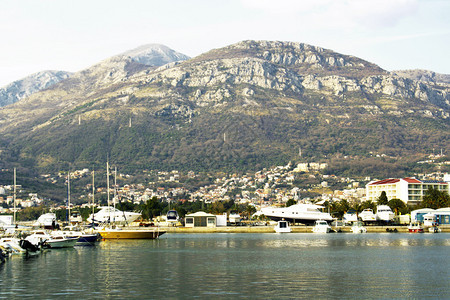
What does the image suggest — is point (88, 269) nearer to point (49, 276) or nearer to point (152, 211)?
point (49, 276)

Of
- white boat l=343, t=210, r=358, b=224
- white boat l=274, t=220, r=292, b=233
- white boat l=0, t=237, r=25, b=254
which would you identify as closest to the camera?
white boat l=0, t=237, r=25, b=254

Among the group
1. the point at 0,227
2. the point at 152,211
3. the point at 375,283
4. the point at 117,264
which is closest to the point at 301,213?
the point at 152,211

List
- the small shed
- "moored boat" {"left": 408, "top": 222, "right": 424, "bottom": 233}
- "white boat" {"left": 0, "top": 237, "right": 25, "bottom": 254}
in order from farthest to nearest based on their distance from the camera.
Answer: the small shed, "moored boat" {"left": 408, "top": 222, "right": 424, "bottom": 233}, "white boat" {"left": 0, "top": 237, "right": 25, "bottom": 254}

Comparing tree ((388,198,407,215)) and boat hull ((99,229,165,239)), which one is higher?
tree ((388,198,407,215))

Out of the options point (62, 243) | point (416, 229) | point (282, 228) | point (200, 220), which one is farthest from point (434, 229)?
point (62, 243)

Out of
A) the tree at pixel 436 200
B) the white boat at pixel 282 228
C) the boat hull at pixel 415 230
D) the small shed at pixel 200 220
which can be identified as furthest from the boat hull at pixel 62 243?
the tree at pixel 436 200

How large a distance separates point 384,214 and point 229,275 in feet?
374

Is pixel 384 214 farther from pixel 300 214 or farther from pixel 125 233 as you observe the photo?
pixel 125 233

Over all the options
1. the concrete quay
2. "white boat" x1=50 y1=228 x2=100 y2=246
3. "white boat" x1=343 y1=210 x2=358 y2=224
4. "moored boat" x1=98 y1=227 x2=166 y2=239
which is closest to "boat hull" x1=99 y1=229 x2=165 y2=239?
"moored boat" x1=98 y1=227 x2=166 y2=239

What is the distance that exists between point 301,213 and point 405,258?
3830 inches

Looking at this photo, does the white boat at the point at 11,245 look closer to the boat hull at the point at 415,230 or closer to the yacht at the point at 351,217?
the boat hull at the point at 415,230

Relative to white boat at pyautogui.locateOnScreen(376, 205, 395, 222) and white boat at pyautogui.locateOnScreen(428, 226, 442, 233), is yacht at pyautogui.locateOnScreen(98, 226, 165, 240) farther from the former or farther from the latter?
white boat at pyautogui.locateOnScreen(376, 205, 395, 222)

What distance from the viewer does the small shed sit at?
16000cm

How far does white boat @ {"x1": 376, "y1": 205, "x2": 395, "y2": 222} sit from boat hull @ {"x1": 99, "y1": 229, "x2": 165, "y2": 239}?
234 feet
